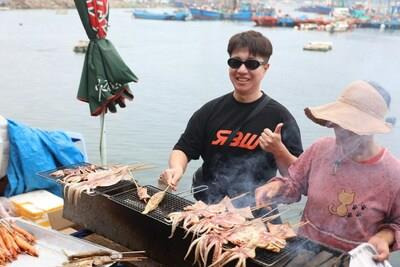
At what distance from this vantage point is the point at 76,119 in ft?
59.5

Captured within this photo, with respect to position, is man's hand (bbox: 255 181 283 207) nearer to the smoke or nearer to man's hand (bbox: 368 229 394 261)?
the smoke

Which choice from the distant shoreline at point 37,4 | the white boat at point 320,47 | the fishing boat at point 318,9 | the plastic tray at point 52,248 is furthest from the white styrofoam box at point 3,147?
A: the fishing boat at point 318,9

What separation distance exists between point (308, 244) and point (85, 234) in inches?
65.5

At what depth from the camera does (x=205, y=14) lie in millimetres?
86938

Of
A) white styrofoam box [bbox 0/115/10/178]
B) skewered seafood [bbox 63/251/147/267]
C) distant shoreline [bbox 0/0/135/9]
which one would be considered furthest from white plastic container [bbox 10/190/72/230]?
distant shoreline [bbox 0/0/135/9]

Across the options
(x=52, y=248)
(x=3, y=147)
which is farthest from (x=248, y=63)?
(x=3, y=147)

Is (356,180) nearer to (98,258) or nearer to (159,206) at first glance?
(159,206)

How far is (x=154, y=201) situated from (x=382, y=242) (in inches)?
53.6

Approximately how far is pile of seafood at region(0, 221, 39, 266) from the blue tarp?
→ 1.26 m

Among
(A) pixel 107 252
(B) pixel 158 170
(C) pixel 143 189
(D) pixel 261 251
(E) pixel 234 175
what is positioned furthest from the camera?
(B) pixel 158 170

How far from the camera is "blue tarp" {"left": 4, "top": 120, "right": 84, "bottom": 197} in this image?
4.53 meters

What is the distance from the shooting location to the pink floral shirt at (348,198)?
8.55 ft

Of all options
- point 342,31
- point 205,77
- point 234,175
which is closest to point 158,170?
point 234,175

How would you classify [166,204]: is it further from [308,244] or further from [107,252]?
[308,244]
